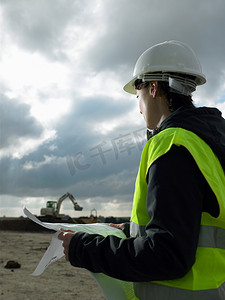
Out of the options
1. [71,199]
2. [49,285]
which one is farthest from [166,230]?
[71,199]

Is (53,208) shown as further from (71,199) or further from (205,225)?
(205,225)

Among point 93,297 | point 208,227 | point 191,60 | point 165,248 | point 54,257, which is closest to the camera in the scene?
point 165,248

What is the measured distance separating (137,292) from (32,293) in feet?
19.6

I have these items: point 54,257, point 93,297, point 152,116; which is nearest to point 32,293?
point 93,297

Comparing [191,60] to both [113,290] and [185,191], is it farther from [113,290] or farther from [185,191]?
[113,290]

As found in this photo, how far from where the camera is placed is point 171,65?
2.18m

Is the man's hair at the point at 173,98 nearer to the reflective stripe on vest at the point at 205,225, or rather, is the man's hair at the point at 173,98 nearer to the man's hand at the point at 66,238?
the reflective stripe on vest at the point at 205,225

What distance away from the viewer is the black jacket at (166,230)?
150 centimetres

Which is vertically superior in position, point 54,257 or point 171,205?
point 171,205

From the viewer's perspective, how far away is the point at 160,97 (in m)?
2.06

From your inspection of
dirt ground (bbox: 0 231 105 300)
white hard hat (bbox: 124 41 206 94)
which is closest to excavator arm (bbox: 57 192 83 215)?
dirt ground (bbox: 0 231 105 300)

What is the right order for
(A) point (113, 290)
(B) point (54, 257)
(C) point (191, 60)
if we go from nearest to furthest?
(A) point (113, 290)
(B) point (54, 257)
(C) point (191, 60)

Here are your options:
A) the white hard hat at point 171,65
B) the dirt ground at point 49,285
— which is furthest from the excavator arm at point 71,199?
the white hard hat at point 171,65

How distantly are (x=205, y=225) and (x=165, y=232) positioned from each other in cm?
23
